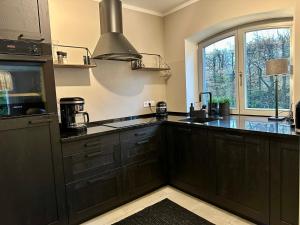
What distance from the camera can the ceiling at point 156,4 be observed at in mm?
3002

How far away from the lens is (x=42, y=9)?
6.15 ft

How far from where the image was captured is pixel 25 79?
1865 millimetres

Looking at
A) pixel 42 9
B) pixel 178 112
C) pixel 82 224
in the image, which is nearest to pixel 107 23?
pixel 42 9

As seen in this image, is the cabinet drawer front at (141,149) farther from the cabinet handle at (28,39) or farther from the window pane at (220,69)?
the cabinet handle at (28,39)

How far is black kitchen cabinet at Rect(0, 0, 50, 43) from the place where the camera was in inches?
66.6

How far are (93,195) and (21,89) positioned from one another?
4.06 feet

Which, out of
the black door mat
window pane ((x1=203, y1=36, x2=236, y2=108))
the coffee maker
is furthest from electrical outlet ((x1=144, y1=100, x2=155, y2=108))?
the black door mat

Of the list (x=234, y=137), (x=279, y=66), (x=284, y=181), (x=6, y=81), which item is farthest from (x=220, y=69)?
(x=6, y=81)

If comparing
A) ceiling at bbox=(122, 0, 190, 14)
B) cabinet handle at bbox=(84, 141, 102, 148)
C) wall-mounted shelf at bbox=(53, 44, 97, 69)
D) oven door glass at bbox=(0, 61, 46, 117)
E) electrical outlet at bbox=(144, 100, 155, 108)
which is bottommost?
cabinet handle at bbox=(84, 141, 102, 148)

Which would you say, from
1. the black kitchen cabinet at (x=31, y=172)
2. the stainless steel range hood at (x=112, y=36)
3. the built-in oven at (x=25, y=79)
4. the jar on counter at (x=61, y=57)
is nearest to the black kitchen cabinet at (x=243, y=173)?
the stainless steel range hood at (x=112, y=36)

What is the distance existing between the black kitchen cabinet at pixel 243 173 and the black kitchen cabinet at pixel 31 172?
1.59m

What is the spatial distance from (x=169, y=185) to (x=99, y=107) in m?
1.41

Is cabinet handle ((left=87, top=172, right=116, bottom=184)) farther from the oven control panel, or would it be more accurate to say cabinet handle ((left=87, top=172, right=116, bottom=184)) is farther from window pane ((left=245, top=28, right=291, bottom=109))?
window pane ((left=245, top=28, right=291, bottom=109))

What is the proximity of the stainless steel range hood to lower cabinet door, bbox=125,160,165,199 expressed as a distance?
1314 mm
